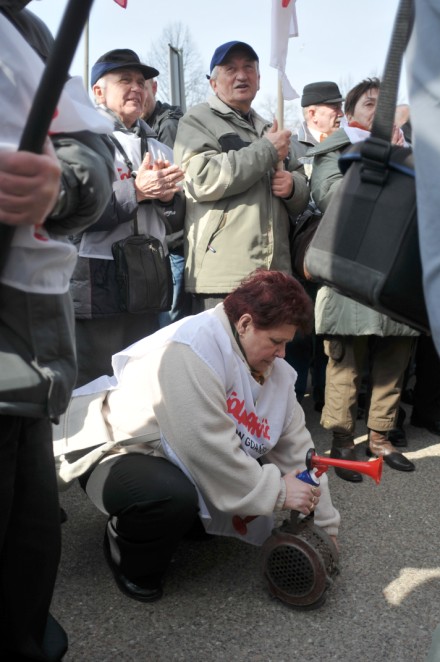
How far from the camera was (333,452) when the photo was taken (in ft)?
12.3

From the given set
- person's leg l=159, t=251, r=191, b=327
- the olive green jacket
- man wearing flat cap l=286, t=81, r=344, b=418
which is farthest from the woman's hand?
person's leg l=159, t=251, r=191, b=327

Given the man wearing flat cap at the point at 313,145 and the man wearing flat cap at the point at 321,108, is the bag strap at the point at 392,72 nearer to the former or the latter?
the man wearing flat cap at the point at 313,145

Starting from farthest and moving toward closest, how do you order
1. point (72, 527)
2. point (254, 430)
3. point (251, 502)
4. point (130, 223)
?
point (130, 223)
point (72, 527)
point (254, 430)
point (251, 502)

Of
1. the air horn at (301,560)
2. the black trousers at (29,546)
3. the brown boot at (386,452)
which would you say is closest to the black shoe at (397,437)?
the brown boot at (386,452)

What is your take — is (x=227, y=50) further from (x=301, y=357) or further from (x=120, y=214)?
(x=301, y=357)

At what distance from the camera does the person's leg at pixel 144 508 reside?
7.64 feet

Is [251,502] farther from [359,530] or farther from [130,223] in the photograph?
[130,223]

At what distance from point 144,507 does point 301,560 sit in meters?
0.53

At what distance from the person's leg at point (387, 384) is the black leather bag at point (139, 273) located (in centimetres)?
121

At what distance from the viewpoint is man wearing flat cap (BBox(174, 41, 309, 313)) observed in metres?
3.39

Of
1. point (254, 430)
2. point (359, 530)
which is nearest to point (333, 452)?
point (359, 530)

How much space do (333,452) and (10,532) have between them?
7.72 feet

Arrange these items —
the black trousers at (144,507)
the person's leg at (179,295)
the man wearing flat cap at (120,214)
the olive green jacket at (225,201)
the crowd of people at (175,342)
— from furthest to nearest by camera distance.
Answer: the person's leg at (179,295) → the olive green jacket at (225,201) → the man wearing flat cap at (120,214) → the black trousers at (144,507) → the crowd of people at (175,342)

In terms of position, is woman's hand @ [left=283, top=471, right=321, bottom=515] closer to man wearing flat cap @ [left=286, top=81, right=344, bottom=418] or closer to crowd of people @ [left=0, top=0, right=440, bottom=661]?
crowd of people @ [left=0, top=0, right=440, bottom=661]
